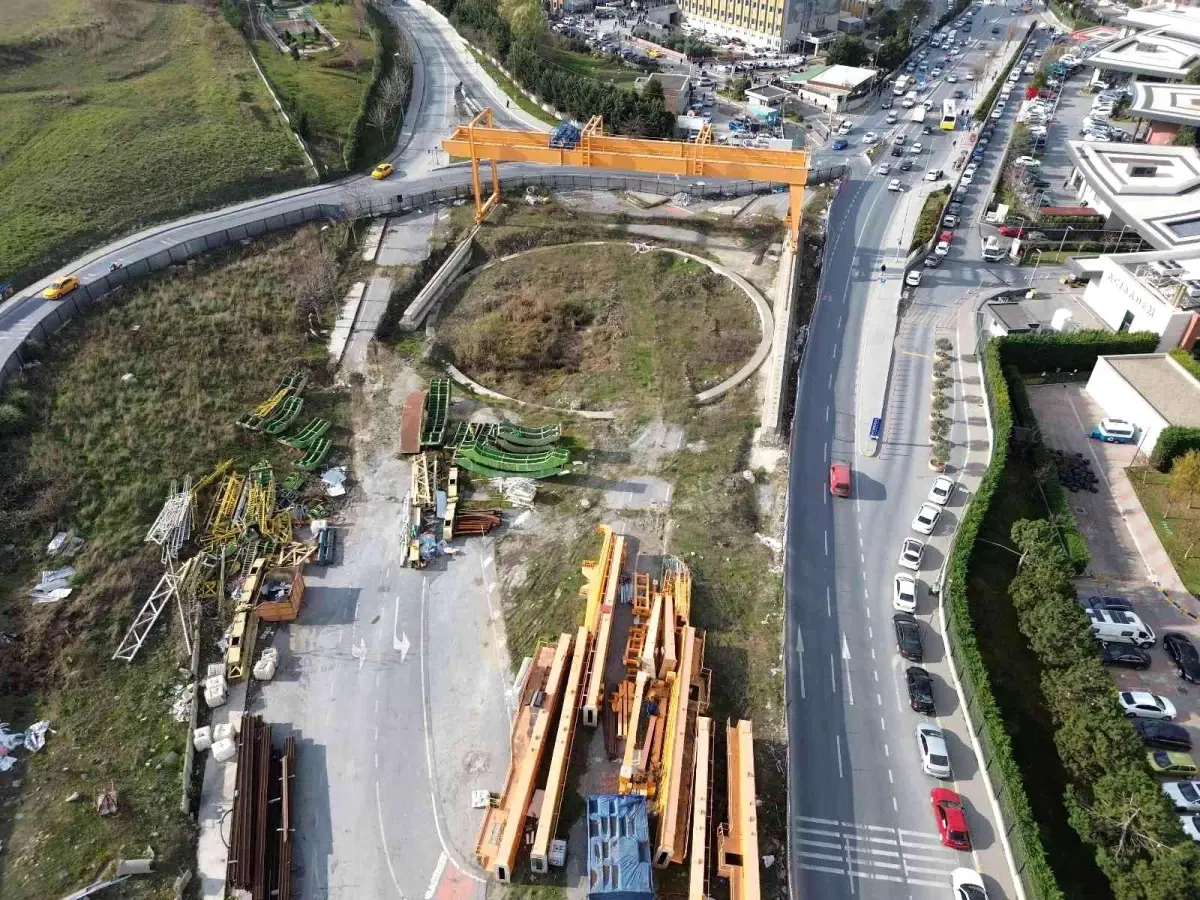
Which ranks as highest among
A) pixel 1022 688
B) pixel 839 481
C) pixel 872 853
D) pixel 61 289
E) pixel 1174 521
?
pixel 61 289

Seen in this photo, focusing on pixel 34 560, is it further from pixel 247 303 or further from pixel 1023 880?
pixel 1023 880

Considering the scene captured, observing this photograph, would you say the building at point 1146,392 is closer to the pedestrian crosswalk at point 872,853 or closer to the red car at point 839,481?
the red car at point 839,481

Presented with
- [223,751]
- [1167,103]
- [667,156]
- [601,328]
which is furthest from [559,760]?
[1167,103]

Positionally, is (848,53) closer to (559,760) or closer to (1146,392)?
(1146,392)

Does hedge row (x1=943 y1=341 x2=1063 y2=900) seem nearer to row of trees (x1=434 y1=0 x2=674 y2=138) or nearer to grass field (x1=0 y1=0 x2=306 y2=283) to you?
row of trees (x1=434 y1=0 x2=674 y2=138)

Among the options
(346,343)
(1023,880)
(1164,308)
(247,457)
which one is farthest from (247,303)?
(1164,308)

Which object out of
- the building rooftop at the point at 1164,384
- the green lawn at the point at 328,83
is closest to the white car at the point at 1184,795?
the building rooftop at the point at 1164,384

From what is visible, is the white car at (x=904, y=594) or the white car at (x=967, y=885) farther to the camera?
the white car at (x=904, y=594)
